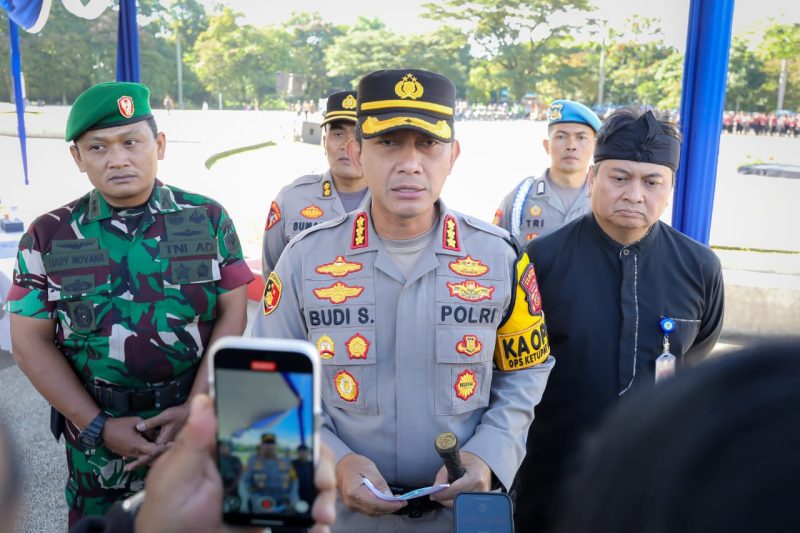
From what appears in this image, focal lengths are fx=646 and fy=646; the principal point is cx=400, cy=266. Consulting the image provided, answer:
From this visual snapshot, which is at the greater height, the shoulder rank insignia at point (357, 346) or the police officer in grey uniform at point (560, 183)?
the police officer in grey uniform at point (560, 183)

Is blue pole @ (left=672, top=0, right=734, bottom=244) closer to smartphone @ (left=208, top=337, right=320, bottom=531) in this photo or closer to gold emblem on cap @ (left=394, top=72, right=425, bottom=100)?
gold emblem on cap @ (left=394, top=72, right=425, bottom=100)

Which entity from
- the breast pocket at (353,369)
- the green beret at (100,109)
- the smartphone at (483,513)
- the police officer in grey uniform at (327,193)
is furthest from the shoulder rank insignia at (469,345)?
the police officer in grey uniform at (327,193)

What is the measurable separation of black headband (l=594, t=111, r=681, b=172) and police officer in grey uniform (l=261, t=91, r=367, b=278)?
5.96 ft

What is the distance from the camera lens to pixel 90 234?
7.04 feet

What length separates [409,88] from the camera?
179 centimetres

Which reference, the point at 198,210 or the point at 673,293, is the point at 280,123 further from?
the point at 673,293

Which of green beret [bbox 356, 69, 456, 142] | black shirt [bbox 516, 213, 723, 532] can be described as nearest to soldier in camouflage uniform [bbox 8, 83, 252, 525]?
green beret [bbox 356, 69, 456, 142]

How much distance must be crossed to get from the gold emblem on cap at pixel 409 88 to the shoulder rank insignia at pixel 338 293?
55cm

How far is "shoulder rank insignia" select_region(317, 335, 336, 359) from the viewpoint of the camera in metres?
1.74

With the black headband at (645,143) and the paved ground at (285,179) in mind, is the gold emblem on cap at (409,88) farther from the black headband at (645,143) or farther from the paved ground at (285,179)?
the paved ground at (285,179)

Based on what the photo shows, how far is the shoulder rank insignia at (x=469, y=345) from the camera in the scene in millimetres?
1726

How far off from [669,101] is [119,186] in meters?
3.48

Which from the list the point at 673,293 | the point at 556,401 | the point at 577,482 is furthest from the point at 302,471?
the point at 673,293

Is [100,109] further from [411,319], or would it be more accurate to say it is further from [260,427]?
[260,427]
